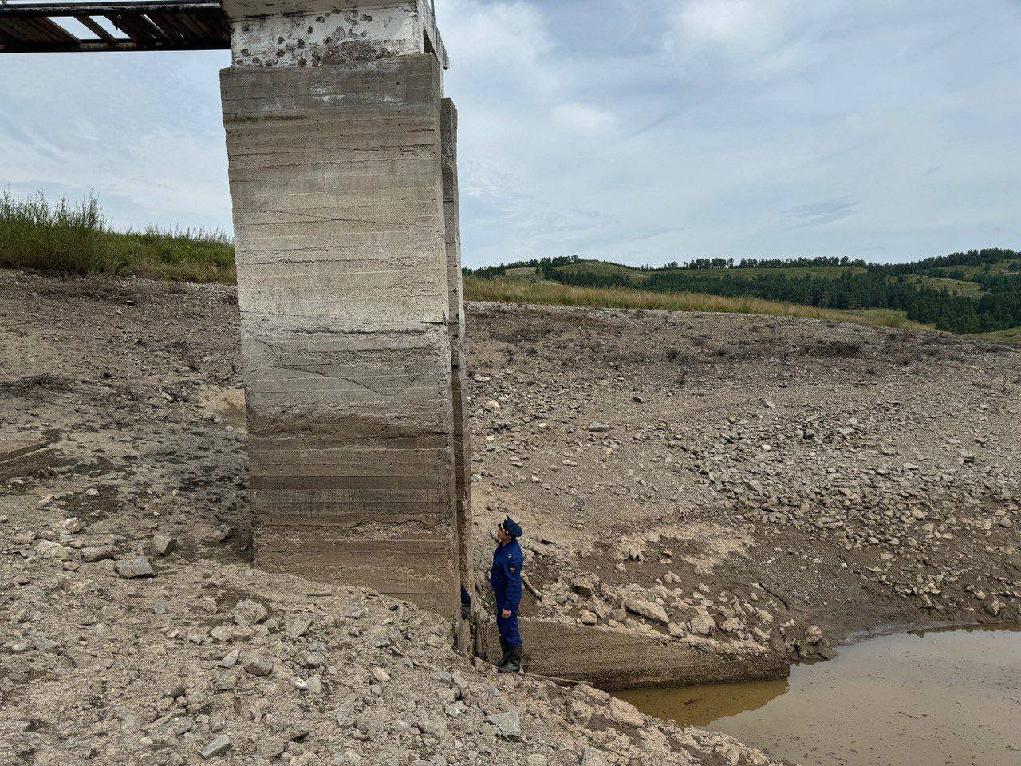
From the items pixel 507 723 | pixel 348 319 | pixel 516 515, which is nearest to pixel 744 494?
pixel 516 515

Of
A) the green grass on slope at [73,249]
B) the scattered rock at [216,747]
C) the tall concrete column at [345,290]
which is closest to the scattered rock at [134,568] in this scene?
the tall concrete column at [345,290]

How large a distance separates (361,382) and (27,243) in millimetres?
9838

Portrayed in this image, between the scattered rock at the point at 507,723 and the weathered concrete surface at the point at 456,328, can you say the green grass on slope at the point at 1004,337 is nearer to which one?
the weathered concrete surface at the point at 456,328

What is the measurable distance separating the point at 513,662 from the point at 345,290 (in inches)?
111

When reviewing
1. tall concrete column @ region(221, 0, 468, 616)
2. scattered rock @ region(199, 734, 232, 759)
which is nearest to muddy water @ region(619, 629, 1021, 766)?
tall concrete column @ region(221, 0, 468, 616)

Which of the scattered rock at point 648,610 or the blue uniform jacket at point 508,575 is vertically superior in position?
the blue uniform jacket at point 508,575

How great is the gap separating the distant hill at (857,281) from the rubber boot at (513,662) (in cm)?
2914

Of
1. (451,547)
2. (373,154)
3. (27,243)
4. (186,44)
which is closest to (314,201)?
(373,154)

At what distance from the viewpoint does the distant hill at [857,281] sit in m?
43.0

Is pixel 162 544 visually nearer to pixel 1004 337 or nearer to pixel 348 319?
pixel 348 319

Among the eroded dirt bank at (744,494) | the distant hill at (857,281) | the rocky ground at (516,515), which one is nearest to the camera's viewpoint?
the rocky ground at (516,515)

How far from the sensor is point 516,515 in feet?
24.7

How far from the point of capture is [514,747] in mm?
3814

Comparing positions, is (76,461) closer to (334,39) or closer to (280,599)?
(280,599)
